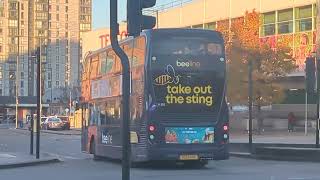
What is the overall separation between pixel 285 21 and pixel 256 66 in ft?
34.4

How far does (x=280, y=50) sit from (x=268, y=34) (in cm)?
912

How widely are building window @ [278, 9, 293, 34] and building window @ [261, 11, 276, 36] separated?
679 millimetres

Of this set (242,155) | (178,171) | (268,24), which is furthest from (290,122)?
(178,171)

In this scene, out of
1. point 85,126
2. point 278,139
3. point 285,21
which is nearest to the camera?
point 85,126

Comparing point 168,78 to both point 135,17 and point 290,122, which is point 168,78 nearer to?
point 135,17

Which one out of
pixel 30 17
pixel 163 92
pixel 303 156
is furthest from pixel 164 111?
pixel 30 17

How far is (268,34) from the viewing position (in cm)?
5981

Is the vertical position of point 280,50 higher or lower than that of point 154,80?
higher

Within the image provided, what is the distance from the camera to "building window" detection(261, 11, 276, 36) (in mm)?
59625

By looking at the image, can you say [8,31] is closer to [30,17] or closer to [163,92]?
[30,17]

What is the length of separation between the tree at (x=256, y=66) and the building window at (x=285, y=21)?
6119mm

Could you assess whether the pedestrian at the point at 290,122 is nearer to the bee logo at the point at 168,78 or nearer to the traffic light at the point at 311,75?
the traffic light at the point at 311,75

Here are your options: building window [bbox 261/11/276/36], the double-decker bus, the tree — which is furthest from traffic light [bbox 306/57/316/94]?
building window [bbox 261/11/276/36]

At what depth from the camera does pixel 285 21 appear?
58.5 meters
